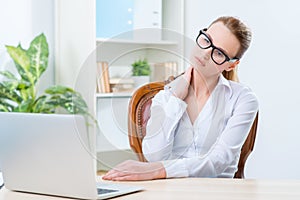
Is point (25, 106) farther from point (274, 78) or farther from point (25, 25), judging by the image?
point (274, 78)

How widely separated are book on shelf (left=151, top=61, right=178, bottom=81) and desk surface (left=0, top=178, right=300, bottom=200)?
32cm

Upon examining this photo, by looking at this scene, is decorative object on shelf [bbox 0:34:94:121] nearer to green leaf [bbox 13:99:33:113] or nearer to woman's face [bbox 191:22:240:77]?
green leaf [bbox 13:99:33:113]

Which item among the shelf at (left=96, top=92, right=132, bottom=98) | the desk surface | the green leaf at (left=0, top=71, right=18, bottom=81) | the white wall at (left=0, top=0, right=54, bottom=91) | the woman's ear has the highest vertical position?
the white wall at (left=0, top=0, right=54, bottom=91)


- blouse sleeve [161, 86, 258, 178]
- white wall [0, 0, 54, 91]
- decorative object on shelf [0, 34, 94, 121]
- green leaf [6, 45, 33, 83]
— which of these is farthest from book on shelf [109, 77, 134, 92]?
white wall [0, 0, 54, 91]

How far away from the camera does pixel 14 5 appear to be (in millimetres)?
3316

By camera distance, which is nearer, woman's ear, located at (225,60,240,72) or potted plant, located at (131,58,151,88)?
potted plant, located at (131,58,151,88)

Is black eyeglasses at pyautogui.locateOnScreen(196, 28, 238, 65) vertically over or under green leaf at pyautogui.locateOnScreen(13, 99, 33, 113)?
over

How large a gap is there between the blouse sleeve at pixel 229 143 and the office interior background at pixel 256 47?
1.46 meters

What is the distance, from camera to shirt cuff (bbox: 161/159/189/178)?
1.69m

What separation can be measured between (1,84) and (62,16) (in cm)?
60

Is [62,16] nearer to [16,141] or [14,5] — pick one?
[14,5]

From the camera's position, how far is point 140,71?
5.31 ft

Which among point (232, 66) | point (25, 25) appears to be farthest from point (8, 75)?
point (232, 66)

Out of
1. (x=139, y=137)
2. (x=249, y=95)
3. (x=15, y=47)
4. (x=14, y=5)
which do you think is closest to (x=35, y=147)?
(x=139, y=137)
